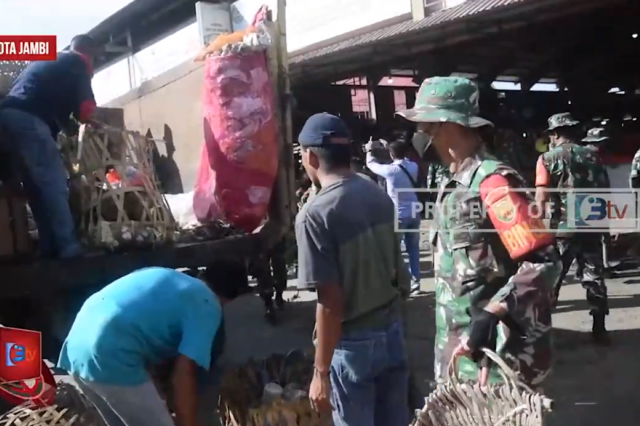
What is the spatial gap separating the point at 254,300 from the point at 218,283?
498cm

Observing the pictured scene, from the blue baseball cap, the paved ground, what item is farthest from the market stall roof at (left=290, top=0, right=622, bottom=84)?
the blue baseball cap

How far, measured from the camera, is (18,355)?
2945mm

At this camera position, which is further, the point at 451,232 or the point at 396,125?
the point at 396,125

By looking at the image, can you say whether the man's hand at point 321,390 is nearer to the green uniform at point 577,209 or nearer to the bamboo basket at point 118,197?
the bamboo basket at point 118,197

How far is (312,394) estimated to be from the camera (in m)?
2.40

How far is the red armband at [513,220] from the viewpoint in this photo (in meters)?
1.86

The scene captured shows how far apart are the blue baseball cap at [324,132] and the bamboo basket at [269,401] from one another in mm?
1107

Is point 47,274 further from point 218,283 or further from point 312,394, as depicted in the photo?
point 312,394

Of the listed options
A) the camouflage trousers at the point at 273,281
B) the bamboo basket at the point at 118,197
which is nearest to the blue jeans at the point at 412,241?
the camouflage trousers at the point at 273,281

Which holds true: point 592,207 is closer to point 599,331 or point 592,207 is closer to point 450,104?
point 599,331

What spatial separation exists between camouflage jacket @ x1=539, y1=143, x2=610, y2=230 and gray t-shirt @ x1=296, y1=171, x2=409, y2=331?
9.85 feet

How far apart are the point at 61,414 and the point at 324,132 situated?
1.63 m

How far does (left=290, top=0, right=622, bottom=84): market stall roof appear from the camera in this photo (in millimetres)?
7367

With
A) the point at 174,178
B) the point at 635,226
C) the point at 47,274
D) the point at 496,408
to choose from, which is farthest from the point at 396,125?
the point at 496,408
